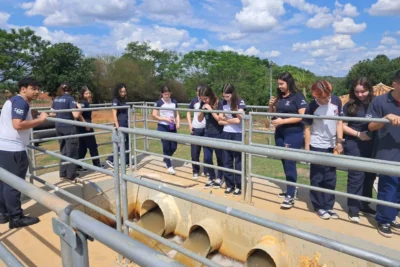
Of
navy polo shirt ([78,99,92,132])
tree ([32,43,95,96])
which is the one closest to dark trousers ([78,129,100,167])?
navy polo shirt ([78,99,92,132])

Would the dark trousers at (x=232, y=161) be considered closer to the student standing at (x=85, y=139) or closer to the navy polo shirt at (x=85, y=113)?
the student standing at (x=85, y=139)

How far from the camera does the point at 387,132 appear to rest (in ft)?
12.0

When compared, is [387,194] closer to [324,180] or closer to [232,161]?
[324,180]

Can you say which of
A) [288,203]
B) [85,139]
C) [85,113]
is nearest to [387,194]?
[288,203]

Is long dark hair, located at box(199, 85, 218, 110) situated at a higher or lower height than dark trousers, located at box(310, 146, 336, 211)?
higher

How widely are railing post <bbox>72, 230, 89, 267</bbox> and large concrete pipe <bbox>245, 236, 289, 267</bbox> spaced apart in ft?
10.2

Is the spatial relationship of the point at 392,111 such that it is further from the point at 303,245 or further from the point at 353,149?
the point at 303,245

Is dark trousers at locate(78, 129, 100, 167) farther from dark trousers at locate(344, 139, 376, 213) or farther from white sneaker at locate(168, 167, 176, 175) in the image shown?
dark trousers at locate(344, 139, 376, 213)

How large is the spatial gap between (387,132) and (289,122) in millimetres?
1157

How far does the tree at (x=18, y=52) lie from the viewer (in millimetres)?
30862

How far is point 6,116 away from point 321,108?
3.66 meters

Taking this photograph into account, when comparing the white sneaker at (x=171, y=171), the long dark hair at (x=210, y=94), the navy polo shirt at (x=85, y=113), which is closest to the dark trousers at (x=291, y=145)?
the long dark hair at (x=210, y=94)

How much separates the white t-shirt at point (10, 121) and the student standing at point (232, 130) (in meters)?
2.64

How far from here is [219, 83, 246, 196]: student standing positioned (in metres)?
5.14
